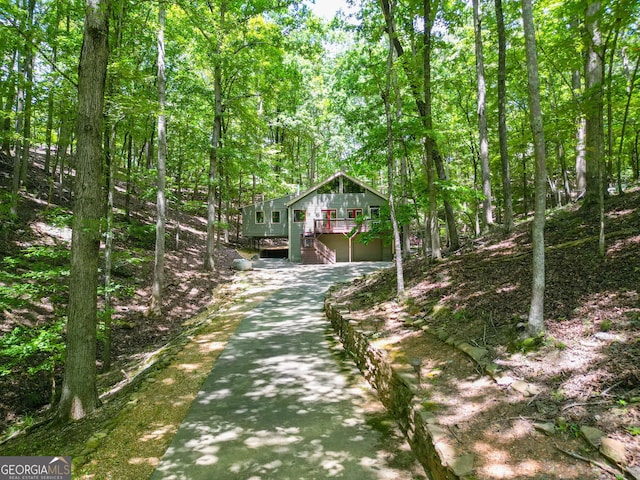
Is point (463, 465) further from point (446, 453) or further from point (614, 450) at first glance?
point (614, 450)

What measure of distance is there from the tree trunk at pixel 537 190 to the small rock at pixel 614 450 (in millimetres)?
1663

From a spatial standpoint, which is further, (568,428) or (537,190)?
(537,190)

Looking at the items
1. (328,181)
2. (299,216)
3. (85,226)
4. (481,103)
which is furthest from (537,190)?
(299,216)

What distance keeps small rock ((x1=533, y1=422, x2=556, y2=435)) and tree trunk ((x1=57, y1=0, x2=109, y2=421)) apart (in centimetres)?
543

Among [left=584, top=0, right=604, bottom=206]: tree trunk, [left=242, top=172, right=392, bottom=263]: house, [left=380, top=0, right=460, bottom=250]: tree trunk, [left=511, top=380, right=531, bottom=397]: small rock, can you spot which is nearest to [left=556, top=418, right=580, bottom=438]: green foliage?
[left=511, top=380, right=531, bottom=397]: small rock

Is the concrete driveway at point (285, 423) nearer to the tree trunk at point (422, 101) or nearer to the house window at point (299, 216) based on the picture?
the tree trunk at point (422, 101)

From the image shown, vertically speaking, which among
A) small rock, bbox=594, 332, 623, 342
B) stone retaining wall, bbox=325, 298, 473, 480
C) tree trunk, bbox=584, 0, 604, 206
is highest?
tree trunk, bbox=584, 0, 604, 206

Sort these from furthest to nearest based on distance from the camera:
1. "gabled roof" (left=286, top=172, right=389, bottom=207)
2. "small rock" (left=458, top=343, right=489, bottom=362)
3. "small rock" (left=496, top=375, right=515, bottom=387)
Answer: "gabled roof" (left=286, top=172, right=389, bottom=207) < "small rock" (left=458, top=343, right=489, bottom=362) < "small rock" (left=496, top=375, right=515, bottom=387)

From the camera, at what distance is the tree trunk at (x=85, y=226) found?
474cm

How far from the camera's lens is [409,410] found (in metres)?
3.95

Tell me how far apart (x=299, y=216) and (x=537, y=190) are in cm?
2155

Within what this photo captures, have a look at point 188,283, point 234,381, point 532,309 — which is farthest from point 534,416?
point 188,283

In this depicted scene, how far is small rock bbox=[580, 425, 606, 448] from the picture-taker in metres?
2.50

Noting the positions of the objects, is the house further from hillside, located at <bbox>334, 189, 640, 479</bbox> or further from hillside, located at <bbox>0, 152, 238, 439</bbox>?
hillside, located at <bbox>334, 189, 640, 479</bbox>
